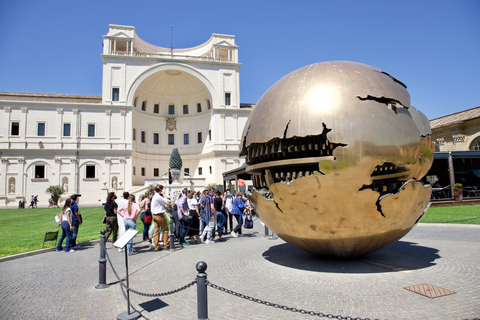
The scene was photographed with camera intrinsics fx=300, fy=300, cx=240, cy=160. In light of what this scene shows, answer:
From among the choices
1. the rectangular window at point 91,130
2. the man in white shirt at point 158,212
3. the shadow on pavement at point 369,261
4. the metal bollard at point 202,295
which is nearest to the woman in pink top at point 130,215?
the man in white shirt at point 158,212

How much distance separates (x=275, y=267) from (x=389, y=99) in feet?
14.2

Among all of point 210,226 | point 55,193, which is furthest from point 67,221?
point 55,193

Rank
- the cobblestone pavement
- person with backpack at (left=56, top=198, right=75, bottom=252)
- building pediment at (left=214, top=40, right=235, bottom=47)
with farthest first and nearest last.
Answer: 1. building pediment at (left=214, top=40, right=235, bottom=47)
2. person with backpack at (left=56, top=198, right=75, bottom=252)
3. the cobblestone pavement

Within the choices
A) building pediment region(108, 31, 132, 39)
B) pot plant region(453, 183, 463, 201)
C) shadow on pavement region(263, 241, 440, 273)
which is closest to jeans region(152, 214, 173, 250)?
shadow on pavement region(263, 241, 440, 273)

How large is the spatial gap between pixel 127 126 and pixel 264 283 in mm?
43929

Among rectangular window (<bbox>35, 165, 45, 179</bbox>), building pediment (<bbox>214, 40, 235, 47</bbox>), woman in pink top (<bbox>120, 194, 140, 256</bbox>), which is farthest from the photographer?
building pediment (<bbox>214, 40, 235, 47</bbox>)

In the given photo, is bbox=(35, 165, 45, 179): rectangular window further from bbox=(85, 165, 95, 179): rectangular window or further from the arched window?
the arched window

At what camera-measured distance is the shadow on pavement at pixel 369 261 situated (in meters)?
6.32

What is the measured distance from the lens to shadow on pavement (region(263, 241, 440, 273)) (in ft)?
20.7

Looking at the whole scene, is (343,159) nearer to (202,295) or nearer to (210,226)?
(202,295)

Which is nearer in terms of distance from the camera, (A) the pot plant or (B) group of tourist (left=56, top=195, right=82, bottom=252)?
(B) group of tourist (left=56, top=195, right=82, bottom=252)

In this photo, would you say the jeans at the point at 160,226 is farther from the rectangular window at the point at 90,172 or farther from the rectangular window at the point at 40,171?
the rectangular window at the point at 40,171

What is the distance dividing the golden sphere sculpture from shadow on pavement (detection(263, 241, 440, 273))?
0.35 m

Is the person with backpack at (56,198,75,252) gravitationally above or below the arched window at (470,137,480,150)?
below
